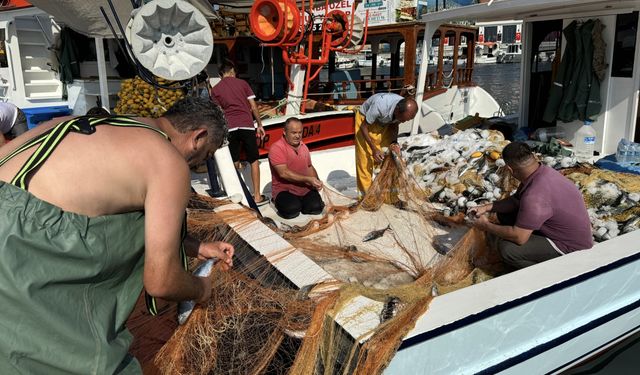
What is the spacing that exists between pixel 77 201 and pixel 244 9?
10981mm

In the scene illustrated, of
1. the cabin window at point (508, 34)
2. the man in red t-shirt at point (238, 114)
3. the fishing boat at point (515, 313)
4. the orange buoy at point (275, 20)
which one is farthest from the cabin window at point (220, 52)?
the cabin window at point (508, 34)

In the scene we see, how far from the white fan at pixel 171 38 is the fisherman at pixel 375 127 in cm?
207

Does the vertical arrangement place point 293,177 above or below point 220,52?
below

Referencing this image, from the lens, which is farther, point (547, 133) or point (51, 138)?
point (547, 133)

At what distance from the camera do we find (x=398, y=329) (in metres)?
2.41

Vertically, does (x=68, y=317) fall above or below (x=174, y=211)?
below

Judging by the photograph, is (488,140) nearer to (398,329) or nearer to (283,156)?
(283,156)

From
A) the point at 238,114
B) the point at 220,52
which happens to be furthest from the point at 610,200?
the point at 220,52

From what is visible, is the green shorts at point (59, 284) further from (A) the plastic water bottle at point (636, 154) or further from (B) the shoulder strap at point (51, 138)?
(A) the plastic water bottle at point (636, 154)

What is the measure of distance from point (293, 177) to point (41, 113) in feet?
27.7

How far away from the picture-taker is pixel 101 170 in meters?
1.53

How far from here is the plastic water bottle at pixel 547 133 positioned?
739cm

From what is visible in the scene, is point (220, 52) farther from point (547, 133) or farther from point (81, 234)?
point (81, 234)

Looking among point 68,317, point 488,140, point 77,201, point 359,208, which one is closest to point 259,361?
point 68,317
